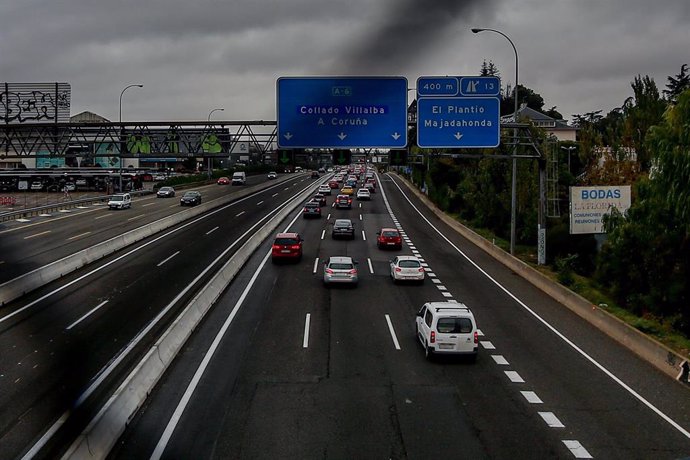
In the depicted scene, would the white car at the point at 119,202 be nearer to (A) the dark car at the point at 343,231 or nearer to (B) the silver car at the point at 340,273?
(A) the dark car at the point at 343,231

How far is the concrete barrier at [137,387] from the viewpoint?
35.8 ft

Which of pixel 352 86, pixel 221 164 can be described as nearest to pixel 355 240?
pixel 352 86

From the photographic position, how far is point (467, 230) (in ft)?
165

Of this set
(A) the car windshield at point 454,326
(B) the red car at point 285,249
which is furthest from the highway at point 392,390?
(B) the red car at point 285,249

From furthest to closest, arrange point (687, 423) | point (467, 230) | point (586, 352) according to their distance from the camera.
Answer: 1. point (467, 230)
2. point (586, 352)
3. point (687, 423)

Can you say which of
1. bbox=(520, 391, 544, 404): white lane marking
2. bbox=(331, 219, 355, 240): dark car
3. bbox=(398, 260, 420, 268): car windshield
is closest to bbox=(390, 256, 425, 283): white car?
bbox=(398, 260, 420, 268): car windshield

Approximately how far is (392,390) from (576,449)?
4728mm

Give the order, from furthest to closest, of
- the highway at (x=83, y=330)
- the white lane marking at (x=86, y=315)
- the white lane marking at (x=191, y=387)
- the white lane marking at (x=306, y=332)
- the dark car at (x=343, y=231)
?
the dark car at (x=343, y=231) → the white lane marking at (x=86, y=315) → the white lane marking at (x=306, y=332) → the highway at (x=83, y=330) → the white lane marking at (x=191, y=387)

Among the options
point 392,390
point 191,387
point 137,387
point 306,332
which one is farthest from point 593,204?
point 137,387

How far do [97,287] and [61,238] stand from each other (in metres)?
16.4

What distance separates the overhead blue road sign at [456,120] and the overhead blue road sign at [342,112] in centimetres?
118

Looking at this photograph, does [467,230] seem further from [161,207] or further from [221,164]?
[221,164]

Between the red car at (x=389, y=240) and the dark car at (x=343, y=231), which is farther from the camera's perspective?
the dark car at (x=343, y=231)

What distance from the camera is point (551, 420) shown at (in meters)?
14.0
